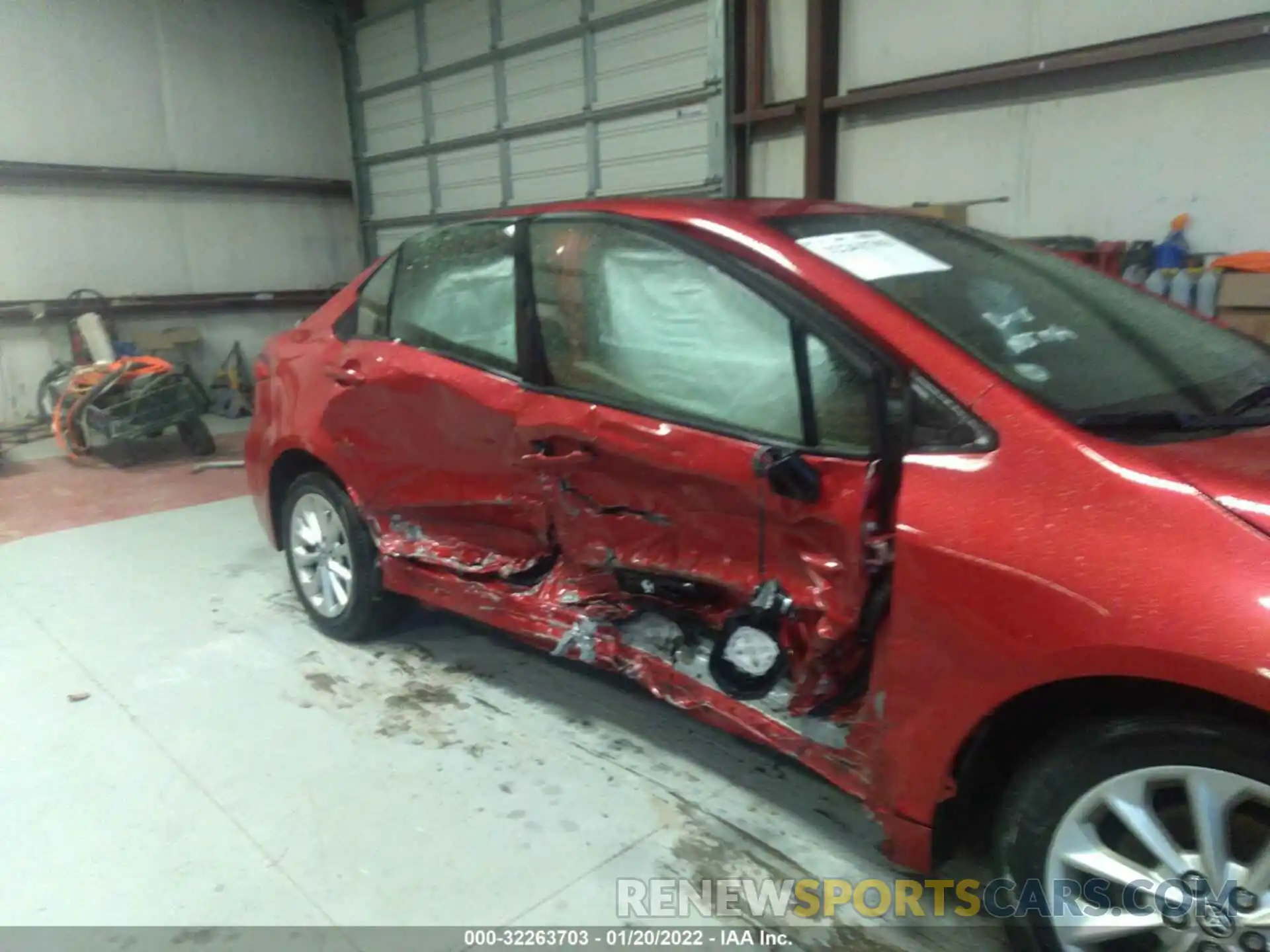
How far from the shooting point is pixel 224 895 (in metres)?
1.81

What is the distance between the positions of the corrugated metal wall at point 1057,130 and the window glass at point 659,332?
3433 millimetres

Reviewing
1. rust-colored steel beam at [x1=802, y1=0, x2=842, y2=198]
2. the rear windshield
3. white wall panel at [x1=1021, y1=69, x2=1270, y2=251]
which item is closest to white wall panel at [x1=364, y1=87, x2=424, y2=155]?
Answer: rust-colored steel beam at [x1=802, y1=0, x2=842, y2=198]

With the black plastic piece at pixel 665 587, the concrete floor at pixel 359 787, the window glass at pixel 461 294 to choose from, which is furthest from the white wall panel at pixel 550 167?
the black plastic piece at pixel 665 587

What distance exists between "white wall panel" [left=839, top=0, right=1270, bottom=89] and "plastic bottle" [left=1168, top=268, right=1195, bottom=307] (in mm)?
1182

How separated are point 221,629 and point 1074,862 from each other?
2.88 m

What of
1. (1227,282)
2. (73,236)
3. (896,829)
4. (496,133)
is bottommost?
(896,829)

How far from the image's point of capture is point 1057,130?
176 inches

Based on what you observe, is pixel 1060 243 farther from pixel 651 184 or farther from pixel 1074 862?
pixel 1074 862

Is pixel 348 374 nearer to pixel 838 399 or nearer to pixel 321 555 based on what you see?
pixel 321 555

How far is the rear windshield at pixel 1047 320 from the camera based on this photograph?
1.51m

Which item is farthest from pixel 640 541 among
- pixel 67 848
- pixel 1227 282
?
pixel 1227 282

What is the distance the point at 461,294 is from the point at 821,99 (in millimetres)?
3731

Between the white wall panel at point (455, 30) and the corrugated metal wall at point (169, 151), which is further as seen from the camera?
the white wall panel at point (455, 30)

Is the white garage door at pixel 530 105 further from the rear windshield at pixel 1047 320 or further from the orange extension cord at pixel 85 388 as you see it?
the rear windshield at pixel 1047 320
